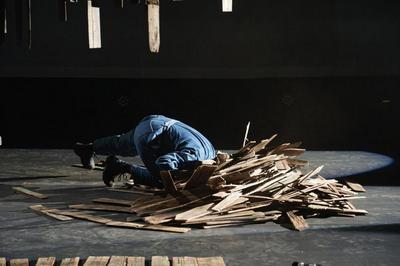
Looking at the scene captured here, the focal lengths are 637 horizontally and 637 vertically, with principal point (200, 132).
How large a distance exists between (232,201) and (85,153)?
2.82 meters

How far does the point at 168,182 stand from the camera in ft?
17.3

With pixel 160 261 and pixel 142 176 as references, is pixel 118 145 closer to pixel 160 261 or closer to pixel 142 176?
pixel 142 176

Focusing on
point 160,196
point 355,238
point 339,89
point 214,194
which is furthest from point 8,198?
point 339,89

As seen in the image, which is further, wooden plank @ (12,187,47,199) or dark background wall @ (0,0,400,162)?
dark background wall @ (0,0,400,162)

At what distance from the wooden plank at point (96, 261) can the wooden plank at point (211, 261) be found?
551 mm

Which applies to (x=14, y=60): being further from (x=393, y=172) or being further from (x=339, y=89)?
(x=393, y=172)

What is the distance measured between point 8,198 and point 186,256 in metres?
2.60

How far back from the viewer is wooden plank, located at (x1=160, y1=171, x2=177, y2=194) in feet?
17.2

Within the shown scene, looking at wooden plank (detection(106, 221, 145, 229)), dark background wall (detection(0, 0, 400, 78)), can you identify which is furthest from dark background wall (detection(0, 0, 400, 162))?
wooden plank (detection(106, 221, 145, 229))

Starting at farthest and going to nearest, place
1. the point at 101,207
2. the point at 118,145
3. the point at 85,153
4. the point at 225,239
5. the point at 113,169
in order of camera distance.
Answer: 1. the point at 85,153
2. the point at 118,145
3. the point at 113,169
4. the point at 101,207
5. the point at 225,239

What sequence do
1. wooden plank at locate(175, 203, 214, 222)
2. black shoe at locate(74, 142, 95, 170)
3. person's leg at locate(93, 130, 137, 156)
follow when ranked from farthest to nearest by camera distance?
black shoe at locate(74, 142, 95, 170) < person's leg at locate(93, 130, 137, 156) < wooden plank at locate(175, 203, 214, 222)

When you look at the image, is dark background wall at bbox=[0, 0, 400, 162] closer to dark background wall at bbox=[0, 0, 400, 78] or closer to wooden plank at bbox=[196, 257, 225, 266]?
dark background wall at bbox=[0, 0, 400, 78]

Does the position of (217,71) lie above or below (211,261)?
above

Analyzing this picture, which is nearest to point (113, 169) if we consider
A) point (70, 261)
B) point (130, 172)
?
point (130, 172)
